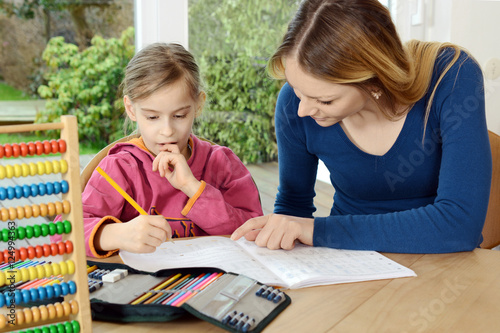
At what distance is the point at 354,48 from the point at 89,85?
218 centimetres

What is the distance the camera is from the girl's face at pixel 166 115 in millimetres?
1377

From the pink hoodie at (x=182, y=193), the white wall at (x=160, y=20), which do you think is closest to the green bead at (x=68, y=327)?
the pink hoodie at (x=182, y=193)

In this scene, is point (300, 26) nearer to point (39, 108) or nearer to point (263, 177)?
point (39, 108)

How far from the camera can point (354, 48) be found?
1.15m

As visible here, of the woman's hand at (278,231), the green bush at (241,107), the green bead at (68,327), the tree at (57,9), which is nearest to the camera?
the green bead at (68,327)

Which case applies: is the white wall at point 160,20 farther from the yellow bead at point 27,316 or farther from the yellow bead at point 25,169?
the yellow bead at point 27,316

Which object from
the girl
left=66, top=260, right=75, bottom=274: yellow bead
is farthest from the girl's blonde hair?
left=66, top=260, right=75, bottom=274: yellow bead

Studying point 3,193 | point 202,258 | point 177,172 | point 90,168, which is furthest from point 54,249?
point 90,168

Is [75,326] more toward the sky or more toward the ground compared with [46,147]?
more toward the ground

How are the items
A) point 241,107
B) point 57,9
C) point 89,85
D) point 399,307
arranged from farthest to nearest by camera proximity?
point 241,107, point 89,85, point 57,9, point 399,307

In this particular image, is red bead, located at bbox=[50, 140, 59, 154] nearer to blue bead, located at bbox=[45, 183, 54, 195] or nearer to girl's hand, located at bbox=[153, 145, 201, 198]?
blue bead, located at bbox=[45, 183, 54, 195]

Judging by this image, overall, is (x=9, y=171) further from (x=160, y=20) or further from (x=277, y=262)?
(x=160, y=20)

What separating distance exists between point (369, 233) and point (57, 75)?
7.57ft

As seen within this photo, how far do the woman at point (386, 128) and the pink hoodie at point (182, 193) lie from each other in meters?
0.21
